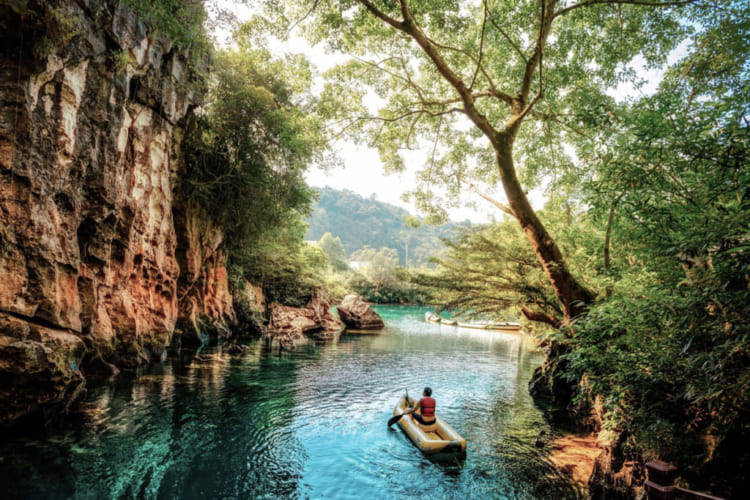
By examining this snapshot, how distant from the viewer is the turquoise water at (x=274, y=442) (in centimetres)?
584

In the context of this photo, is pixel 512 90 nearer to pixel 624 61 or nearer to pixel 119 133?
pixel 624 61

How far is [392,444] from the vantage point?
7.86 metres

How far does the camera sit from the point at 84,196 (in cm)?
971

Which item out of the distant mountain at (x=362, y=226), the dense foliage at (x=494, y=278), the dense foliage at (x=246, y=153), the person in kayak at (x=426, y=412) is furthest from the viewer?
the distant mountain at (x=362, y=226)

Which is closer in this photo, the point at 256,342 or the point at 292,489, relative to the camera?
the point at 292,489

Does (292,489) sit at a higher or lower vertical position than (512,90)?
lower

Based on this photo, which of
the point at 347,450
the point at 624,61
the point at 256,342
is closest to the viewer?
the point at 347,450

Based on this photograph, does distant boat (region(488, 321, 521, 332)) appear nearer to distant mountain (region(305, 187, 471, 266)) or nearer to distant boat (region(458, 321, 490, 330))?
distant boat (region(458, 321, 490, 330))

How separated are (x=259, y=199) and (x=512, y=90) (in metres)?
12.2

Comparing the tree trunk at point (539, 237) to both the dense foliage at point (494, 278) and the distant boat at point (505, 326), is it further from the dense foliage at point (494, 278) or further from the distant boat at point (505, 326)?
the distant boat at point (505, 326)

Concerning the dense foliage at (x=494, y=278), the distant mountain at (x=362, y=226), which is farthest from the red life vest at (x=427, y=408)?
the distant mountain at (x=362, y=226)

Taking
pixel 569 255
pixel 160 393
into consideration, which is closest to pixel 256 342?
pixel 160 393

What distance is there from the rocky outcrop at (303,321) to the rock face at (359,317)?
2.72 ft

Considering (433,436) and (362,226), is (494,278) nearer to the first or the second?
(433,436)
